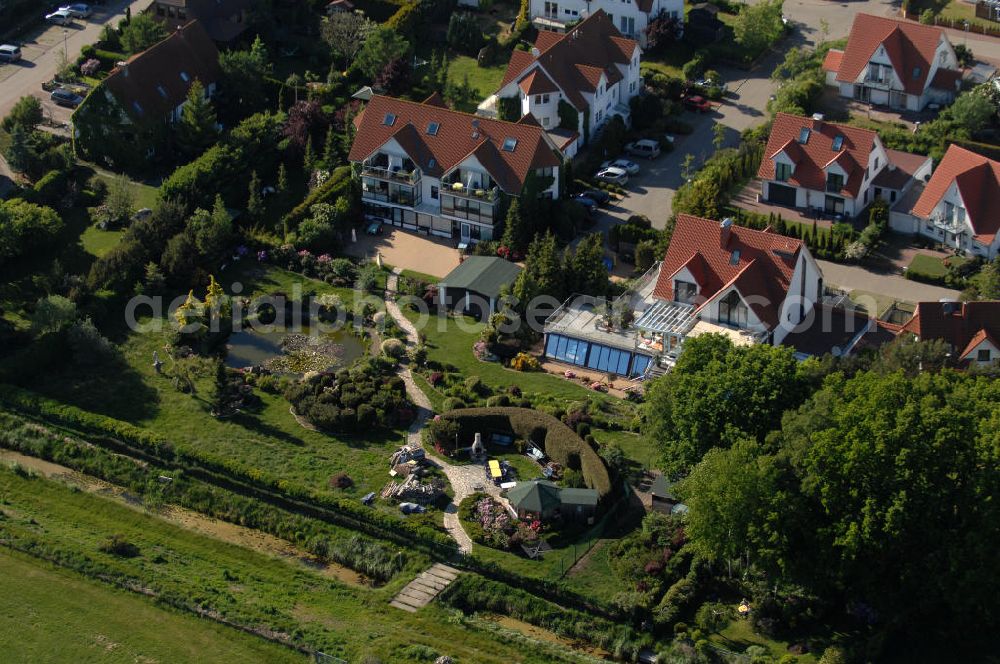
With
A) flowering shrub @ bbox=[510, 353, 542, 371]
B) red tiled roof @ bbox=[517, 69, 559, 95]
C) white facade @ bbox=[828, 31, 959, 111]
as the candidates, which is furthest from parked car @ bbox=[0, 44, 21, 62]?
white facade @ bbox=[828, 31, 959, 111]

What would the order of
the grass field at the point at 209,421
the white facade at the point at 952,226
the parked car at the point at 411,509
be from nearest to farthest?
the parked car at the point at 411,509 → the grass field at the point at 209,421 → the white facade at the point at 952,226

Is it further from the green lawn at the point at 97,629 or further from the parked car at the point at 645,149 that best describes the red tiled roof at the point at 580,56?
the green lawn at the point at 97,629

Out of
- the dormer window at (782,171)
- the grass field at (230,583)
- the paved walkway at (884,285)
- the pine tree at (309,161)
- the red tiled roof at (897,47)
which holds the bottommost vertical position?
the grass field at (230,583)

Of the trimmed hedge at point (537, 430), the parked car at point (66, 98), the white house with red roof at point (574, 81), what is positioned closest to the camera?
the trimmed hedge at point (537, 430)

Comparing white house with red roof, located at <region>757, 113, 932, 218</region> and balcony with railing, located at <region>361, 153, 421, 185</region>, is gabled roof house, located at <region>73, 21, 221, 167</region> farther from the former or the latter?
white house with red roof, located at <region>757, 113, 932, 218</region>

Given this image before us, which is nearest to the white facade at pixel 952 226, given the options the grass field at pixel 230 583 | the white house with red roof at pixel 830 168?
the white house with red roof at pixel 830 168

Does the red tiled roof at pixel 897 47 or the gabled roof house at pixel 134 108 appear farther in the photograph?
the red tiled roof at pixel 897 47

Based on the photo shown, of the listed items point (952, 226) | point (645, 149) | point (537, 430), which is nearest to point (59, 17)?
point (645, 149)
